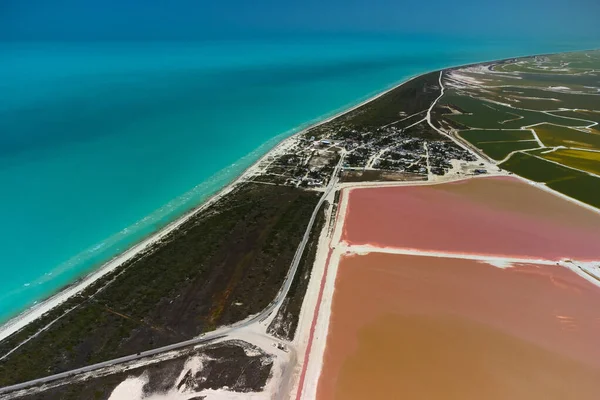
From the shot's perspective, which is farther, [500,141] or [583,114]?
[583,114]

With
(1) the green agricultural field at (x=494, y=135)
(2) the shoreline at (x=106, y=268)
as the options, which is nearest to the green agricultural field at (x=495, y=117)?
(1) the green agricultural field at (x=494, y=135)

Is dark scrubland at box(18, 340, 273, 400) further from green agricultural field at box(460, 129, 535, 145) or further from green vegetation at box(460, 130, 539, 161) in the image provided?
green agricultural field at box(460, 129, 535, 145)

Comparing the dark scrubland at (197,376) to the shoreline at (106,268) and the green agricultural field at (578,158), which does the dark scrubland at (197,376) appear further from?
the green agricultural field at (578,158)

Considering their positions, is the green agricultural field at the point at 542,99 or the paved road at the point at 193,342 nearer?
the paved road at the point at 193,342

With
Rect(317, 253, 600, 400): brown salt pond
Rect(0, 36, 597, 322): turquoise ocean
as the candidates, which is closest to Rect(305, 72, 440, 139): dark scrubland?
Rect(0, 36, 597, 322): turquoise ocean

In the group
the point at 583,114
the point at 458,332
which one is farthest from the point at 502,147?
the point at 458,332

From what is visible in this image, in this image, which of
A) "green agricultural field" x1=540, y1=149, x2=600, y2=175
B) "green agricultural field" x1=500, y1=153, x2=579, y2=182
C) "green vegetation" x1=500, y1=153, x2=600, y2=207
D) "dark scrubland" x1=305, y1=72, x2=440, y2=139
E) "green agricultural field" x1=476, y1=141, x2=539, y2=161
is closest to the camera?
"green vegetation" x1=500, y1=153, x2=600, y2=207

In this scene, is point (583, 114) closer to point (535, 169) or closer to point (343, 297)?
point (535, 169)
